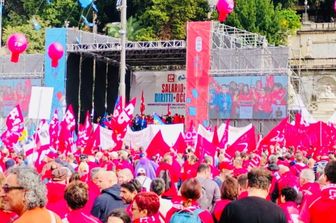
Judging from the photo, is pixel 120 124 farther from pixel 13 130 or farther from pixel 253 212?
pixel 253 212

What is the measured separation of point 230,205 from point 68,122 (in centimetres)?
1359

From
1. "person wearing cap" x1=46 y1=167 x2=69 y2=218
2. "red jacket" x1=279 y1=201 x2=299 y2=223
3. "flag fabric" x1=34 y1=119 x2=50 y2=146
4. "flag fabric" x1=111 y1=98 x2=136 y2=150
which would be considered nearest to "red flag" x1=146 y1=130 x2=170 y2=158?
"flag fabric" x1=34 y1=119 x2=50 y2=146

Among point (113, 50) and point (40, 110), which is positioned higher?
point (113, 50)

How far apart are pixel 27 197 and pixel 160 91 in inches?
1440

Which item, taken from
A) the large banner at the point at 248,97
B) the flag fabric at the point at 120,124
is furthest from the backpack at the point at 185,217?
the large banner at the point at 248,97

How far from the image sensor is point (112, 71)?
4112 cm

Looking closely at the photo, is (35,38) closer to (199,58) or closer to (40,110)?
(199,58)

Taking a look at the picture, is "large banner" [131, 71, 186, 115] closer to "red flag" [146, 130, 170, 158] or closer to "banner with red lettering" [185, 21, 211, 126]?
"banner with red lettering" [185, 21, 211, 126]

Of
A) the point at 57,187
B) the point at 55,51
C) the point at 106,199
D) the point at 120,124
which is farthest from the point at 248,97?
the point at 106,199

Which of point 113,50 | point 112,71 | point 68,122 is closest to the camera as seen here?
point 68,122

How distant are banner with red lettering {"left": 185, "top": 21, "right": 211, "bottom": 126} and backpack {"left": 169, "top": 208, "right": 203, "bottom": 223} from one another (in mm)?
28627

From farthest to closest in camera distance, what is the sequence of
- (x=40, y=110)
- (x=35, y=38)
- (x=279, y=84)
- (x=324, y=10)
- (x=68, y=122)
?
(x=324, y=10)
(x=35, y=38)
(x=279, y=84)
(x=68, y=122)
(x=40, y=110)

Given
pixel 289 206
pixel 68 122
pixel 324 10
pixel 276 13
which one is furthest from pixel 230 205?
pixel 324 10

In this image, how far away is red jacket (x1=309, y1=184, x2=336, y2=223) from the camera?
573 centimetres
